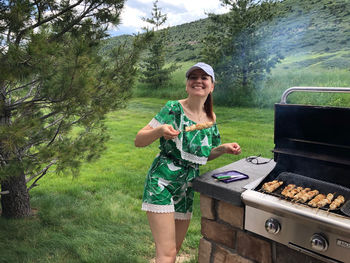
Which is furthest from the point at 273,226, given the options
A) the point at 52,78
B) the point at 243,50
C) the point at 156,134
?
the point at 243,50

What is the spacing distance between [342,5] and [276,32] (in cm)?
284

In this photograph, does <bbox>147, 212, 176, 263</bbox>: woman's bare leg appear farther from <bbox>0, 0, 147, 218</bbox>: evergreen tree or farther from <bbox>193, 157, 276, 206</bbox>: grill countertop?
<bbox>0, 0, 147, 218</bbox>: evergreen tree

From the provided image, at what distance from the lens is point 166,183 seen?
1.70 meters

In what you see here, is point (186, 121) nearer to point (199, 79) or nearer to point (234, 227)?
point (199, 79)

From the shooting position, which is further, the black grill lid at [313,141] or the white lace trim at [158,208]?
the white lace trim at [158,208]

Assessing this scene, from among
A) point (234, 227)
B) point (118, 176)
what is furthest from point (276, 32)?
point (234, 227)

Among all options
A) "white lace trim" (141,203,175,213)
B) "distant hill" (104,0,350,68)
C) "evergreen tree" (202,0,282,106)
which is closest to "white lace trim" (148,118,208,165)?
"white lace trim" (141,203,175,213)

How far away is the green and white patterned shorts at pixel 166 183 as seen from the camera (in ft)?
5.43

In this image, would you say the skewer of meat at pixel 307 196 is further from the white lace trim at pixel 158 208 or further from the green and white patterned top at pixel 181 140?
the white lace trim at pixel 158 208

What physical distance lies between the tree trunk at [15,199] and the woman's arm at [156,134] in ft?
6.80

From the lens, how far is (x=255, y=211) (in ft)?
4.65

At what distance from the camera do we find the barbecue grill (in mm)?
1184

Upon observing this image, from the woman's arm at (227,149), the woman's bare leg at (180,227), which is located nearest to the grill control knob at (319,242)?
the woman's arm at (227,149)

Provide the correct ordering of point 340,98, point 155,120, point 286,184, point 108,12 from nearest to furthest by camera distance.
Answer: point 286,184 < point 155,120 < point 108,12 < point 340,98
